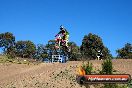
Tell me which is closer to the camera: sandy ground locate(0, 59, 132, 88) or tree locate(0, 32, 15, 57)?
sandy ground locate(0, 59, 132, 88)

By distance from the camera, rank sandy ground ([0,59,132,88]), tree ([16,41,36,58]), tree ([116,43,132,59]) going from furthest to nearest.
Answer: tree ([16,41,36,58]), tree ([116,43,132,59]), sandy ground ([0,59,132,88])

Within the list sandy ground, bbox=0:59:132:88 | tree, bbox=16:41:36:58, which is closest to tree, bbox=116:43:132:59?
tree, bbox=16:41:36:58

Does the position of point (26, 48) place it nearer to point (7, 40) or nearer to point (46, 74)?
point (7, 40)

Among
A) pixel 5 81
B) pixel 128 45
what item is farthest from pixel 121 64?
pixel 128 45

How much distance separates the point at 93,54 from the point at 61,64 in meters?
48.4

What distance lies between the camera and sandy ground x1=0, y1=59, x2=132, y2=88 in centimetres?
3216

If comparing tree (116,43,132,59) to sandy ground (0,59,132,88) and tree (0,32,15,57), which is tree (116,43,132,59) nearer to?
tree (0,32,15,57)

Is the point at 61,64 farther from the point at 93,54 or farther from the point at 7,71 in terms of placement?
the point at 93,54

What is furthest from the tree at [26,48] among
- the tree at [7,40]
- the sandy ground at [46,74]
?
the sandy ground at [46,74]

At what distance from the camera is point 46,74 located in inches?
1356

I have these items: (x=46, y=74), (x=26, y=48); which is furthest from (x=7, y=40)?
(x=46, y=74)

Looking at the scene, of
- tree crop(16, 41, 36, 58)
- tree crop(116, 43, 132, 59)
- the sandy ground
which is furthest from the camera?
tree crop(16, 41, 36, 58)

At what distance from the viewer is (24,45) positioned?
12244 cm

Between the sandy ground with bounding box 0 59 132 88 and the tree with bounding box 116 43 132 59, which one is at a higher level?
the tree with bounding box 116 43 132 59
